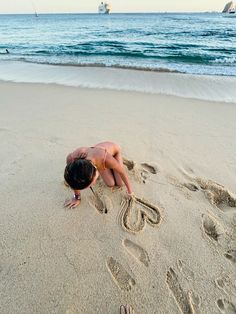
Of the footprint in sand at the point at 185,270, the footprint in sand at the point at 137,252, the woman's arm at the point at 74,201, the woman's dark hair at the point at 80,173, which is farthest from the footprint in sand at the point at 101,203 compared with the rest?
the footprint in sand at the point at 185,270

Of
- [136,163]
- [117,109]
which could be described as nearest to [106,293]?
[136,163]

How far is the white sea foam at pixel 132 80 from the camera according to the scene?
684cm

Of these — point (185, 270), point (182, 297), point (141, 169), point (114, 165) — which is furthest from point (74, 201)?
point (182, 297)

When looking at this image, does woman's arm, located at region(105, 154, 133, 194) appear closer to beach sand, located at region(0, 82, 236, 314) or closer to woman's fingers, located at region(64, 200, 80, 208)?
beach sand, located at region(0, 82, 236, 314)

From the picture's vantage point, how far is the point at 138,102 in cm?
592

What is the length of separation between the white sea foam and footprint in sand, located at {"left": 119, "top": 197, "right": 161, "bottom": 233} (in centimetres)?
431

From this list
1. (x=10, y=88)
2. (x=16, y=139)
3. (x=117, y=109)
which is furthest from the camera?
(x=10, y=88)

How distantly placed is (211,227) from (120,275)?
1086 mm

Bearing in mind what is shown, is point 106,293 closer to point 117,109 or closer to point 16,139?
point 16,139

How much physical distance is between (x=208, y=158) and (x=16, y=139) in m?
3.04

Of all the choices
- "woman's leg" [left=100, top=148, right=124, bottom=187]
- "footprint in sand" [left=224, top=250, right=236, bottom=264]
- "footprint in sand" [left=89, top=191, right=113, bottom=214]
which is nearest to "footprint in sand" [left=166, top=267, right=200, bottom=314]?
"footprint in sand" [left=224, top=250, right=236, bottom=264]

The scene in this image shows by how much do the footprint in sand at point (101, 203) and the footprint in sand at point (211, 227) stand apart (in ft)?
3.30

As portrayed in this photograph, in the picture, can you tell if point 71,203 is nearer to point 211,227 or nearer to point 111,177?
point 111,177

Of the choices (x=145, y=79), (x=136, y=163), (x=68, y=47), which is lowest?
(x=68, y=47)
